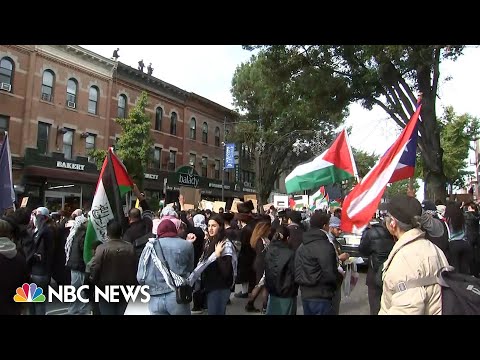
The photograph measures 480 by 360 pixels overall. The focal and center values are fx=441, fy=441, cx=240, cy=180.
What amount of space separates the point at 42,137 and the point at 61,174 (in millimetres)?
2216

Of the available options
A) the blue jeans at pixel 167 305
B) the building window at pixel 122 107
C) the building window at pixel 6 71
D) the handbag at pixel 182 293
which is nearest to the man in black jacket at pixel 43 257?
the blue jeans at pixel 167 305

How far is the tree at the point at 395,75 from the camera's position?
490 inches

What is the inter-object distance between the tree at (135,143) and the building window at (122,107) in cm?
384

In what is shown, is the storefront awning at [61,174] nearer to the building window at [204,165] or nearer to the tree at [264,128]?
the tree at [264,128]

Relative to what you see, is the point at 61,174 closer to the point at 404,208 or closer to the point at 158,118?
the point at 158,118

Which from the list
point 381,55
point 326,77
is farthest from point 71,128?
point 381,55

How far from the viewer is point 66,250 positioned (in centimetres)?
707

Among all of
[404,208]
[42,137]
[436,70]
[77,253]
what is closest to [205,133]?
[42,137]

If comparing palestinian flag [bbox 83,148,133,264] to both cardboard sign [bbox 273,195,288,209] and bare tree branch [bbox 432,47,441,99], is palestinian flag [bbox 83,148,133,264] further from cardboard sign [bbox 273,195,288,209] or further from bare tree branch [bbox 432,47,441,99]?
cardboard sign [bbox 273,195,288,209]

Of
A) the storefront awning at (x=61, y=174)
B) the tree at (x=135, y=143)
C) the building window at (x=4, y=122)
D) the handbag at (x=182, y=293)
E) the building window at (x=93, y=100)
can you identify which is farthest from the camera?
the building window at (x=93, y=100)

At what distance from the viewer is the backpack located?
2707mm

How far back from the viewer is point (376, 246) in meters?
5.85
